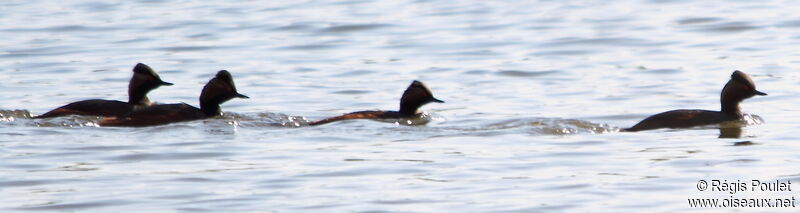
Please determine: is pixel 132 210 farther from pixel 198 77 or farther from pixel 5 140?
pixel 198 77

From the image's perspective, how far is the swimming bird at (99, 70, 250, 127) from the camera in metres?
14.9

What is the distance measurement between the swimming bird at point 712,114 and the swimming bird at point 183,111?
142 inches

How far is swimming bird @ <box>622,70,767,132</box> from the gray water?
6.1 inches

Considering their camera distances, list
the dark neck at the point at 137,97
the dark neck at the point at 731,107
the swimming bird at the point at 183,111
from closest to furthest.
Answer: the dark neck at the point at 731,107, the swimming bird at the point at 183,111, the dark neck at the point at 137,97

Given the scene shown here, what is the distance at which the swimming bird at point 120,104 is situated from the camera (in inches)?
606

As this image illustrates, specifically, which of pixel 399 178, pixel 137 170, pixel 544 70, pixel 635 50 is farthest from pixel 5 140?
pixel 635 50

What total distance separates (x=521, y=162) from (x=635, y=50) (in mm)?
9653

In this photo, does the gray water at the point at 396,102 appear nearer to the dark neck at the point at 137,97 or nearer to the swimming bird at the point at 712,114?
the swimming bird at the point at 712,114

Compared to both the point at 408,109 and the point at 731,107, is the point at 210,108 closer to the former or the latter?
the point at 408,109

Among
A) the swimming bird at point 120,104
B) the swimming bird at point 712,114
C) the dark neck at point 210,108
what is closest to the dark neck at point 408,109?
the dark neck at point 210,108

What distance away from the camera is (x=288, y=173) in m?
11.9

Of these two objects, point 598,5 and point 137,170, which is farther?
point 598,5

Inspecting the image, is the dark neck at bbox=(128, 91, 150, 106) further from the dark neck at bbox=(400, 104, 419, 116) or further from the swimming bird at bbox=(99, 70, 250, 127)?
the dark neck at bbox=(400, 104, 419, 116)

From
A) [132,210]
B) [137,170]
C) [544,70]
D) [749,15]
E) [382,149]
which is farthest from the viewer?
[749,15]
